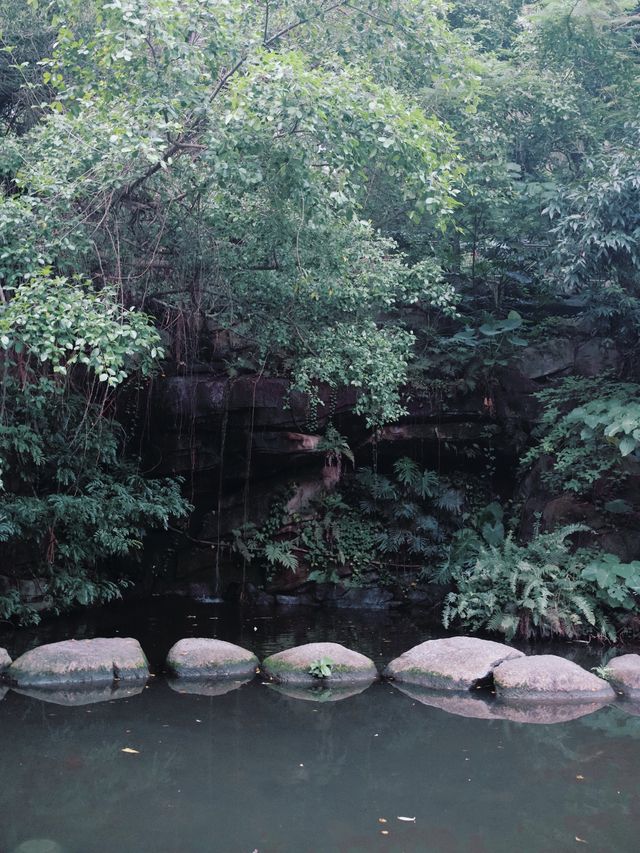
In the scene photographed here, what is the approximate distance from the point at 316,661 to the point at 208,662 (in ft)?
3.25

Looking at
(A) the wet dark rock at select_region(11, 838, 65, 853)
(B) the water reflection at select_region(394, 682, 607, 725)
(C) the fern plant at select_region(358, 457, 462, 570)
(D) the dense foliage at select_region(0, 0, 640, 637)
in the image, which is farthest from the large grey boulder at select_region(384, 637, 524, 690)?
(C) the fern plant at select_region(358, 457, 462, 570)

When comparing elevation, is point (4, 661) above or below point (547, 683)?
below

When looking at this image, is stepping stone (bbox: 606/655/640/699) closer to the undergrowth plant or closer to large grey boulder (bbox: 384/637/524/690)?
large grey boulder (bbox: 384/637/524/690)

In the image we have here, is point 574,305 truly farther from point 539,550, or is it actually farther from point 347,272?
point 347,272

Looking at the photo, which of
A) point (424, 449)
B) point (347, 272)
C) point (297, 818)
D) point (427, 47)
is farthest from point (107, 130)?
point (424, 449)

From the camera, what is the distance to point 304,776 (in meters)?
4.93

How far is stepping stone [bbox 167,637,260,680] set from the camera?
704 cm

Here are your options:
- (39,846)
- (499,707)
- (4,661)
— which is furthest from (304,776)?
(4,661)

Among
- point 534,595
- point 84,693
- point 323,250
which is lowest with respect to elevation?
point 84,693

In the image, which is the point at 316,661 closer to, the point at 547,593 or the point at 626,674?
the point at 626,674

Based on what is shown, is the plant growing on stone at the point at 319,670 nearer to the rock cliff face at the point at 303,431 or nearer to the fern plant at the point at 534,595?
the fern plant at the point at 534,595

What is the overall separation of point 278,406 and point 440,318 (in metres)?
3.63

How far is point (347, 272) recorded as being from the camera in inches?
327

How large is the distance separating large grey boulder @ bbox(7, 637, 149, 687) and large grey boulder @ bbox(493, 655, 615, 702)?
319cm
